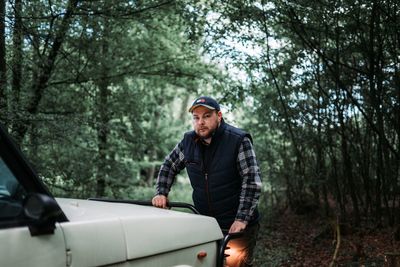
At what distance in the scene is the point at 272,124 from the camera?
12.7 meters

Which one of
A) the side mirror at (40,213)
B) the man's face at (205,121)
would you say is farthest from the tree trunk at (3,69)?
the side mirror at (40,213)

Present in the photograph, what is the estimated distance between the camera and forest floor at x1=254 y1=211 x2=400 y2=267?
321 inches

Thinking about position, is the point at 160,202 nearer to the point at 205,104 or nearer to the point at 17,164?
the point at 205,104

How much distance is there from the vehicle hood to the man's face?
97 centimetres

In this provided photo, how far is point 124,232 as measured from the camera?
8.56ft

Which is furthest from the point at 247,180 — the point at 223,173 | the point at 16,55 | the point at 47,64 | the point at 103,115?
the point at 103,115

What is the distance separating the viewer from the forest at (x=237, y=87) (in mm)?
8078

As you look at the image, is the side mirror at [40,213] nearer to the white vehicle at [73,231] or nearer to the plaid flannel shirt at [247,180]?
the white vehicle at [73,231]

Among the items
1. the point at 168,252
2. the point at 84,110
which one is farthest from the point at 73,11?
the point at 168,252

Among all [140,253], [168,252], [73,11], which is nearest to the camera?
[140,253]

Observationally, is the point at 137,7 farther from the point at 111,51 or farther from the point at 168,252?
the point at 168,252

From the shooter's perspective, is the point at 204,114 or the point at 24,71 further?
the point at 24,71

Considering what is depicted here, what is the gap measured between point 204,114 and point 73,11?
493cm

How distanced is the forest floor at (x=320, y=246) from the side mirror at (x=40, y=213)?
5.13 meters
